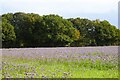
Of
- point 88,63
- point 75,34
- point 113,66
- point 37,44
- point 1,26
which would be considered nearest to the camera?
point 113,66

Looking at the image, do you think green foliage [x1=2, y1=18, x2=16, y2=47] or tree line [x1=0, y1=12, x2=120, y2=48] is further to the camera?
tree line [x1=0, y1=12, x2=120, y2=48]

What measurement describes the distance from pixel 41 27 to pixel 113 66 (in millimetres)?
56539

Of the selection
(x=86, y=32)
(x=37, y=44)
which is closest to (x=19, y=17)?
(x=37, y=44)

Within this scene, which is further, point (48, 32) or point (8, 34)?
point (48, 32)

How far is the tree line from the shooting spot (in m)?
63.8

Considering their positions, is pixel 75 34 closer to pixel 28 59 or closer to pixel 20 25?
pixel 20 25

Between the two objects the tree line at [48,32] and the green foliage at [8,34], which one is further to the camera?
the tree line at [48,32]

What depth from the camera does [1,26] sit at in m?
60.8

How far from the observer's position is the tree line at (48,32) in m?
63.8

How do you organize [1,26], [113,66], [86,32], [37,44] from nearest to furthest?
[113,66], [1,26], [37,44], [86,32]

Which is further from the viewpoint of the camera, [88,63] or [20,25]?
Result: [20,25]

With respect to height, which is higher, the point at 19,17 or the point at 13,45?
the point at 19,17

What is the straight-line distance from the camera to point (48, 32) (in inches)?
2655

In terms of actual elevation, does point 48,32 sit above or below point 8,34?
above
